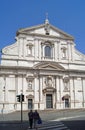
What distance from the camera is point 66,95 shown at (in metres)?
49.2

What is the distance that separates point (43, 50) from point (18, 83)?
25.1 ft

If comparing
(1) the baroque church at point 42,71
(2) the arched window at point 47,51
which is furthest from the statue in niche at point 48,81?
(2) the arched window at point 47,51

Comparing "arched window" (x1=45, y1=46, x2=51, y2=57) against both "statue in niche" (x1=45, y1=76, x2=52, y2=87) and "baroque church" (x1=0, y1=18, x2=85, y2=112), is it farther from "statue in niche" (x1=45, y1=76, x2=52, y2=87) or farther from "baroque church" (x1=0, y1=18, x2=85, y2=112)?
"statue in niche" (x1=45, y1=76, x2=52, y2=87)

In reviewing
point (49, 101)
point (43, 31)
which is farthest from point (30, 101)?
point (43, 31)

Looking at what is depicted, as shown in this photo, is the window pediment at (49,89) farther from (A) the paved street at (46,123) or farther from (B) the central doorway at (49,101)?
(A) the paved street at (46,123)

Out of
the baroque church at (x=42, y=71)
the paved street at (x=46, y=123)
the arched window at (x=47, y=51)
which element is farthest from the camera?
the arched window at (x=47, y=51)

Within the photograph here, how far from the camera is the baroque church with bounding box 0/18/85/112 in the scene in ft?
151

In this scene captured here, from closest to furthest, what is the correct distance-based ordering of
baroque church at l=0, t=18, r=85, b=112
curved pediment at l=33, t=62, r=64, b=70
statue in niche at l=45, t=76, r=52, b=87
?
baroque church at l=0, t=18, r=85, b=112 → curved pediment at l=33, t=62, r=64, b=70 → statue in niche at l=45, t=76, r=52, b=87

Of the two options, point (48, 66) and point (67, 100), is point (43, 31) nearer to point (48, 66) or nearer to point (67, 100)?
point (48, 66)

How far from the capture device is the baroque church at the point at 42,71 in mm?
46125

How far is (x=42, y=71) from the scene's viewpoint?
1884 inches

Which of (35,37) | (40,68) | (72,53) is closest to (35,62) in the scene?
(40,68)

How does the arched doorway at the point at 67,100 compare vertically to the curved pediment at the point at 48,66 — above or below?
below

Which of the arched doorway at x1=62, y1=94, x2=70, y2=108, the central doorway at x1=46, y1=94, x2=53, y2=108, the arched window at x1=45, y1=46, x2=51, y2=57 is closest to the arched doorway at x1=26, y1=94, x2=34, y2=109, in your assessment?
the central doorway at x1=46, y1=94, x2=53, y2=108
